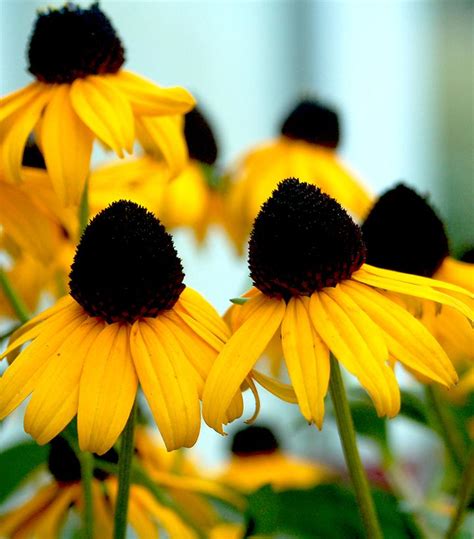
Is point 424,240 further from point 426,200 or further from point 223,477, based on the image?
point 223,477

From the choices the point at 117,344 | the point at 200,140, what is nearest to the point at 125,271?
the point at 117,344

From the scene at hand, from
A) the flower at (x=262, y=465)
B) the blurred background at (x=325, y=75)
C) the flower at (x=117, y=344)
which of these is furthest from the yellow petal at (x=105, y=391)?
the blurred background at (x=325, y=75)

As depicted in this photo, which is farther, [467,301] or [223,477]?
[223,477]

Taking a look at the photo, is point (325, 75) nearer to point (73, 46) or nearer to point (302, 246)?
point (73, 46)

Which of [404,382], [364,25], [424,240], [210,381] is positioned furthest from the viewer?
[364,25]

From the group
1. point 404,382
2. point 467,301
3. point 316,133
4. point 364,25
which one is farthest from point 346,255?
point 364,25

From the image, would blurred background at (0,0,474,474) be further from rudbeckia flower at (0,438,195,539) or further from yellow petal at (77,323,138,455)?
yellow petal at (77,323,138,455)
